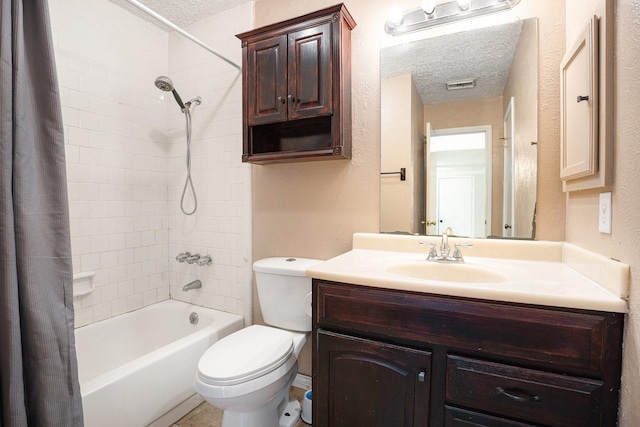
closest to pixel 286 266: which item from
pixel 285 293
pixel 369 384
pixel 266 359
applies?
pixel 285 293

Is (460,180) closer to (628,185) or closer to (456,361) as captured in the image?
(628,185)

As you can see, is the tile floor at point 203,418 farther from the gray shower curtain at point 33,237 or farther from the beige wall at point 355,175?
the gray shower curtain at point 33,237

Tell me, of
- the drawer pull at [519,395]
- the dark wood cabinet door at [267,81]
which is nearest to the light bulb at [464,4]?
the dark wood cabinet door at [267,81]

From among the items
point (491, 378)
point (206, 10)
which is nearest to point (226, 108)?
point (206, 10)

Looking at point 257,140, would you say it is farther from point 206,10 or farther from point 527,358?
point 527,358

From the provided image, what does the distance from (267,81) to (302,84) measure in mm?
220

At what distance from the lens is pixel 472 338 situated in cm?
95

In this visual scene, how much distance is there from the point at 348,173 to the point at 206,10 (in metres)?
1.52

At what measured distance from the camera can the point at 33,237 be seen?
93 centimetres

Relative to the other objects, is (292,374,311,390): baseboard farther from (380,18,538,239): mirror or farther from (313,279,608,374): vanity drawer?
(380,18,538,239): mirror

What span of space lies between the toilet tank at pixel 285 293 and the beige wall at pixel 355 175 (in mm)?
246

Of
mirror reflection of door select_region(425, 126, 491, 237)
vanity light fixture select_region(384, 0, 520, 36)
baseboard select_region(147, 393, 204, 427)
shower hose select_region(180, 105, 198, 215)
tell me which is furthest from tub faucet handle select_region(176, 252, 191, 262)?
vanity light fixture select_region(384, 0, 520, 36)

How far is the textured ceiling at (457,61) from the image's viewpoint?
4.62ft

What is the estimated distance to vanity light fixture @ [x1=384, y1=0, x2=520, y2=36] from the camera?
1395 millimetres
